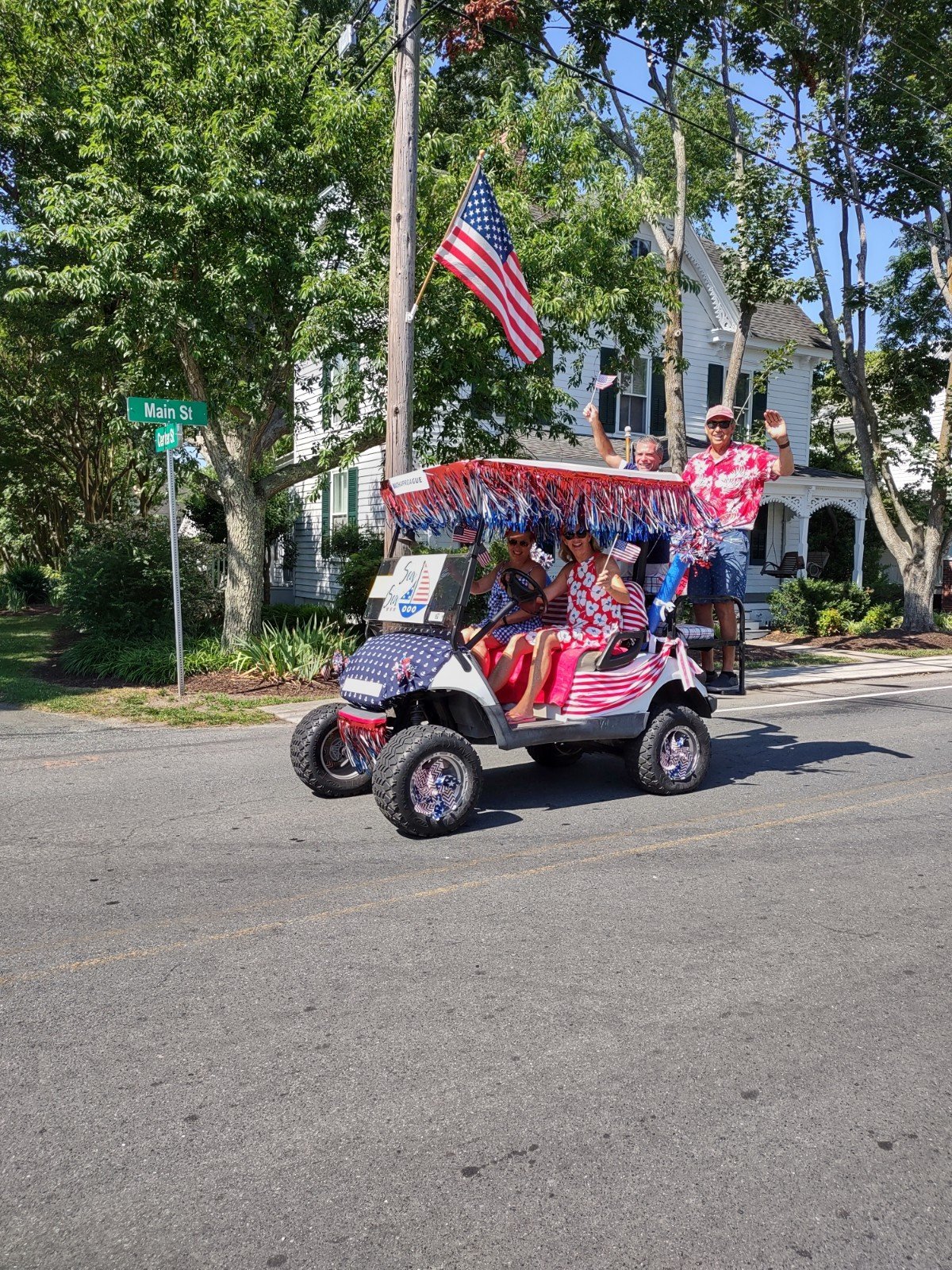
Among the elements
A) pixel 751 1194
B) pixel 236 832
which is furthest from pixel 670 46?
pixel 751 1194

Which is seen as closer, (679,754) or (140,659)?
(679,754)

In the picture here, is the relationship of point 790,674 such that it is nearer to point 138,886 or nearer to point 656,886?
point 656,886

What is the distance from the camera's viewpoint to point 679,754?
7.82 m

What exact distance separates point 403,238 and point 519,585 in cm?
509

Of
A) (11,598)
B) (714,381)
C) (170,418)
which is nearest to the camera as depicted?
(170,418)

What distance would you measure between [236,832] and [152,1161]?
352 centimetres

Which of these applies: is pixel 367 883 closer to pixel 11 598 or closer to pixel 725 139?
pixel 725 139

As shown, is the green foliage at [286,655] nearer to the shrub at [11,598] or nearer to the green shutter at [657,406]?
the green shutter at [657,406]

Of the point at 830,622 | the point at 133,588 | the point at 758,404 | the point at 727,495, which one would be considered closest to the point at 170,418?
the point at 133,588

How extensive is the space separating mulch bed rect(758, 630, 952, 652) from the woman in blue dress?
42.9ft

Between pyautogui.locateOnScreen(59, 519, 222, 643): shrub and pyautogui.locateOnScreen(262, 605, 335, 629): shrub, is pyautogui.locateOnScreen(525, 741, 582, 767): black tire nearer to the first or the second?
pyautogui.locateOnScreen(59, 519, 222, 643): shrub

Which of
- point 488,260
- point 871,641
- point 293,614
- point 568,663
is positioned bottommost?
point 871,641

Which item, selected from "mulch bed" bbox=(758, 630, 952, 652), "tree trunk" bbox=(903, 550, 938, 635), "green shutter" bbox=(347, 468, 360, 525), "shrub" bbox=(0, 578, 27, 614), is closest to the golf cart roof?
"mulch bed" bbox=(758, 630, 952, 652)

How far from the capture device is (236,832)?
663cm
